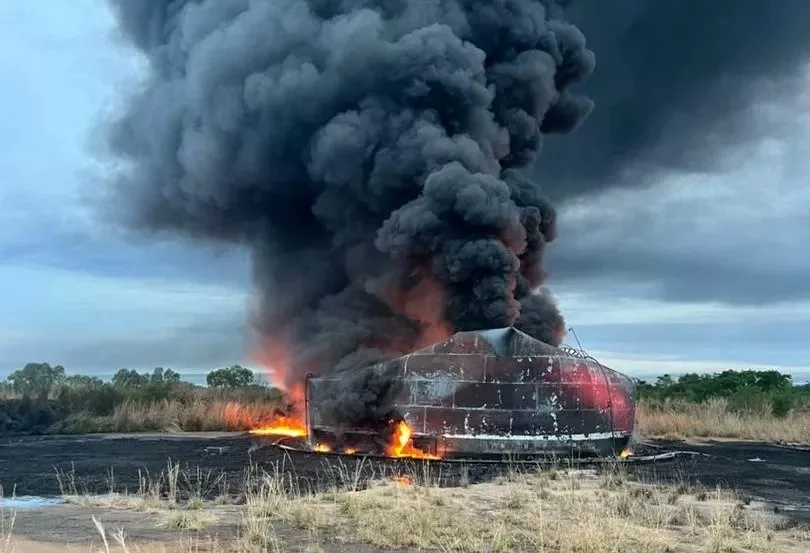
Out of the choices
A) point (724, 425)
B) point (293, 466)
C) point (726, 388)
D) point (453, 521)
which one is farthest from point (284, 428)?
point (726, 388)

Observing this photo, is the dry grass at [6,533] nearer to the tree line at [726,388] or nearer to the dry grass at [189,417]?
the dry grass at [189,417]

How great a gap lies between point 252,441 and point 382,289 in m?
6.51

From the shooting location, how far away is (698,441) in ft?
105

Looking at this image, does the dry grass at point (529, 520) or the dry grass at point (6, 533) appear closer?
the dry grass at point (6, 533)

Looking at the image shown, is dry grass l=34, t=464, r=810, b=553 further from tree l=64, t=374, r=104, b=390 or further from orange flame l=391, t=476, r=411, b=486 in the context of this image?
tree l=64, t=374, r=104, b=390

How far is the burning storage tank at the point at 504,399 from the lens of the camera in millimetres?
23141

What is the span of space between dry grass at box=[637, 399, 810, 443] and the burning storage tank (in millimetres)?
10466

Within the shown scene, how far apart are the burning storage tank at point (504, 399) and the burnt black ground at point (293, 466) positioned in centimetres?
170

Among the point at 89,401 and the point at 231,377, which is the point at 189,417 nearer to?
the point at 89,401

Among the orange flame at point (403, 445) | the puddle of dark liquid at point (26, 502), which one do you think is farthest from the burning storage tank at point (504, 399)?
the puddle of dark liquid at point (26, 502)

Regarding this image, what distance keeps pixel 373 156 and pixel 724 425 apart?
17898 millimetres

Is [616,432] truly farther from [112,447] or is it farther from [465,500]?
[112,447]

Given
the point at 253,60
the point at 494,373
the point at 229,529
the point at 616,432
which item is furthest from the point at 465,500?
the point at 253,60

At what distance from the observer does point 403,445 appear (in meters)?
24.3
